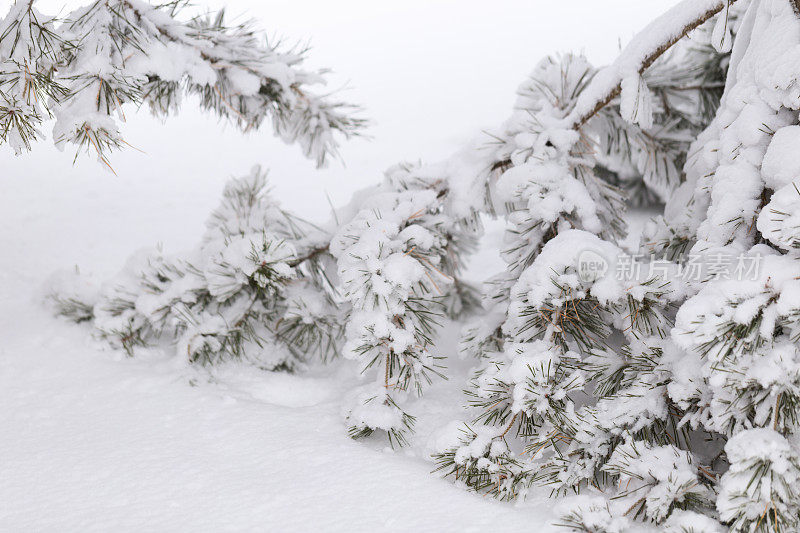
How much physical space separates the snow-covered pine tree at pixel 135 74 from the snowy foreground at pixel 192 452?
0.66 metres

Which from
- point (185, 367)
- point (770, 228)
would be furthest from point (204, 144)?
point (770, 228)

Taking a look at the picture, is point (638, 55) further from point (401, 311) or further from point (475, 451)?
point (475, 451)

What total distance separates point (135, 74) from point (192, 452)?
0.88 m

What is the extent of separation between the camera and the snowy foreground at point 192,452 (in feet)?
4.13

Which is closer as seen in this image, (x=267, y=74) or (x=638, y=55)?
(x=638, y=55)

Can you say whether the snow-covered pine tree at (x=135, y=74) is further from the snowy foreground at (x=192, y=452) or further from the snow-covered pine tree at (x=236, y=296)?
the snowy foreground at (x=192, y=452)

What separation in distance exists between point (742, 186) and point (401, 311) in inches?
30.2

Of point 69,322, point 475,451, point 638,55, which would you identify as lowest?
point 69,322

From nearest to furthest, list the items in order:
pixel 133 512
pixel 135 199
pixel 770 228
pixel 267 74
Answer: pixel 770 228 → pixel 133 512 → pixel 267 74 → pixel 135 199

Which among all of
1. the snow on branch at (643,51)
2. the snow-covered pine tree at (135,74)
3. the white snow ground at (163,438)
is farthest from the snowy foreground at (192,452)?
the snow on branch at (643,51)

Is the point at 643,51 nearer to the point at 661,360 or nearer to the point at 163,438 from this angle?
the point at 661,360

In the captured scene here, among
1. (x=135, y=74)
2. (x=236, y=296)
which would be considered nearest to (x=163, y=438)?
(x=236, y=296)

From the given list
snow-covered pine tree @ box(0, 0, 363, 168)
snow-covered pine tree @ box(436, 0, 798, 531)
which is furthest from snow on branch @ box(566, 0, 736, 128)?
snow-covered pine tree @ box(0, 0, 363, 168)

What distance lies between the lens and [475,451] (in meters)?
1.35
